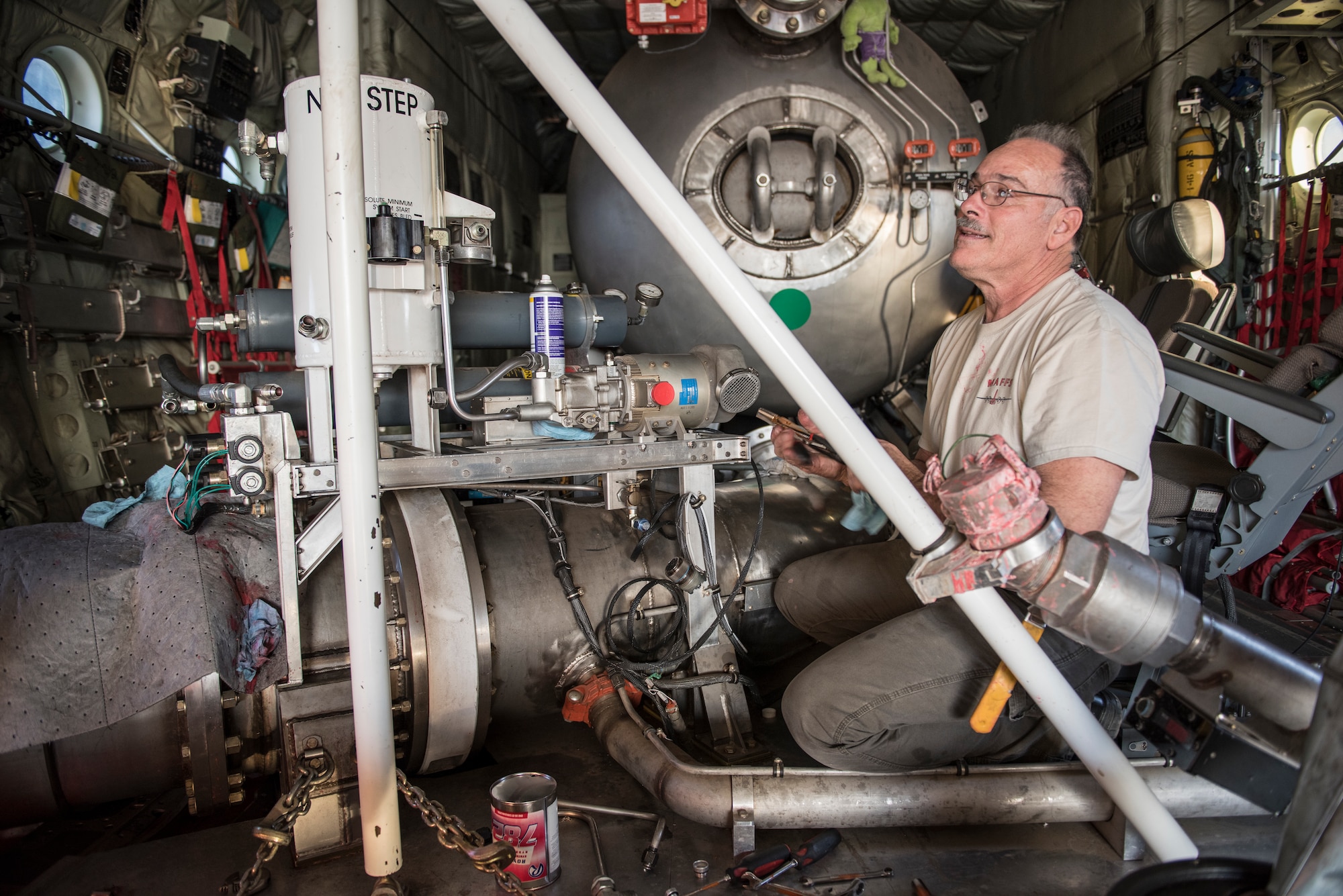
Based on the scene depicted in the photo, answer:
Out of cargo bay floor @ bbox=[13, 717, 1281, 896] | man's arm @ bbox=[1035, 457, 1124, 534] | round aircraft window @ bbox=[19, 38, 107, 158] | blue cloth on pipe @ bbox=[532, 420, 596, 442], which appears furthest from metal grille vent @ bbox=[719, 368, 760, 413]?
round aircraft window @ bbox=[19, 38, 107, 158]

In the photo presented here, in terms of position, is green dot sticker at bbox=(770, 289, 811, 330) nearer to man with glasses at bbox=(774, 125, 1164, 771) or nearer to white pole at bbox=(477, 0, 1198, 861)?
man with glasses at bbox=(774, 125, 1164, 771)

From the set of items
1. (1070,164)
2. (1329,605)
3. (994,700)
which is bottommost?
(1329,605)

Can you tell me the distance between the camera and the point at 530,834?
152cm

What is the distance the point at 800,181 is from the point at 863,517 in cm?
125

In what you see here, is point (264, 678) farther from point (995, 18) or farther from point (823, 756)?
point (995, 18)

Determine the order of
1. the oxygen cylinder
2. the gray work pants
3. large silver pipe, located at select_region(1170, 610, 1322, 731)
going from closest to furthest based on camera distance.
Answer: large silver pipe, located at select_region(1170, 610, 1322, 731) → the gray work pants → the oxygen cylinder

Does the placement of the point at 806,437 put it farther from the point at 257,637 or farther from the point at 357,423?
the point at 257,637

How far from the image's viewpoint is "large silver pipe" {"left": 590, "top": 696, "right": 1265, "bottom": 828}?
5.41ft

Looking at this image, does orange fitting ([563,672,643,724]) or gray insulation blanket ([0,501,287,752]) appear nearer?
gray insulation blanket ([0,501,287,752])

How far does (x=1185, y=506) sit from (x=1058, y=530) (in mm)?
1439

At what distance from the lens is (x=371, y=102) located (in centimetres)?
→ 170

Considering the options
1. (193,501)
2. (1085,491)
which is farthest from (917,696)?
(193,501)

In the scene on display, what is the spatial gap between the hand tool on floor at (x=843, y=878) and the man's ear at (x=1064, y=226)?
1.30 metres

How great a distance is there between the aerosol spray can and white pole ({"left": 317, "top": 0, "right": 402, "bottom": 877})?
0.54m
